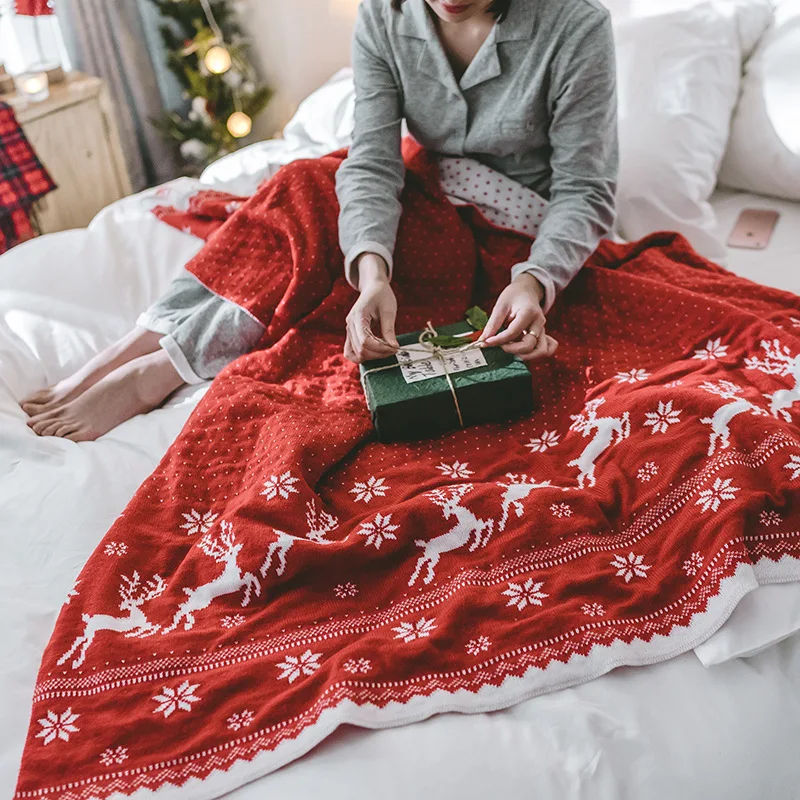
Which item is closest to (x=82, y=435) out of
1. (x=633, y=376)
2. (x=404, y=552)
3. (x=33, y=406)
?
(x=33, y=406)

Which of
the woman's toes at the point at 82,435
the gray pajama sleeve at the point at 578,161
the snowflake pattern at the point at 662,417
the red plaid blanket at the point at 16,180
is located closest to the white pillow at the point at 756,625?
the snowflake pattern at the point at 662,417

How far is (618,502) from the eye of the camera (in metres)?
0.99

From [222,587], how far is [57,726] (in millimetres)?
205

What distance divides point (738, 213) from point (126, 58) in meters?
1.92

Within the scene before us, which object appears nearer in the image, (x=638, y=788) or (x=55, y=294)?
(x=638, y=788)

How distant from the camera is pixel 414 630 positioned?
0.87 m

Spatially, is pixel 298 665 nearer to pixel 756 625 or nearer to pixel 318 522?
pixel 318 522

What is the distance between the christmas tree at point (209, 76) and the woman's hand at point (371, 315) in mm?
1462

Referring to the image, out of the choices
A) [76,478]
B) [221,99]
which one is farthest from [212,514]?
[221,99]

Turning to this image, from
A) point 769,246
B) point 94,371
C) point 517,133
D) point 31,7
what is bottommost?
point 769,246

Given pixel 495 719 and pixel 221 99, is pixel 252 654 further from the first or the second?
pixel 221 99

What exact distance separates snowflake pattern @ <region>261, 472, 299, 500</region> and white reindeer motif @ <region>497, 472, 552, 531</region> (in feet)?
0.78

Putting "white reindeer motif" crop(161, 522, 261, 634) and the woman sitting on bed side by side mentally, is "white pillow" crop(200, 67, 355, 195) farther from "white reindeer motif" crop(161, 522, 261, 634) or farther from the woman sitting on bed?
"white reindeer motif" crop(161, 522, 261, 634)

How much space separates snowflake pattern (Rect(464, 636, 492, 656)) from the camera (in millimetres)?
850
